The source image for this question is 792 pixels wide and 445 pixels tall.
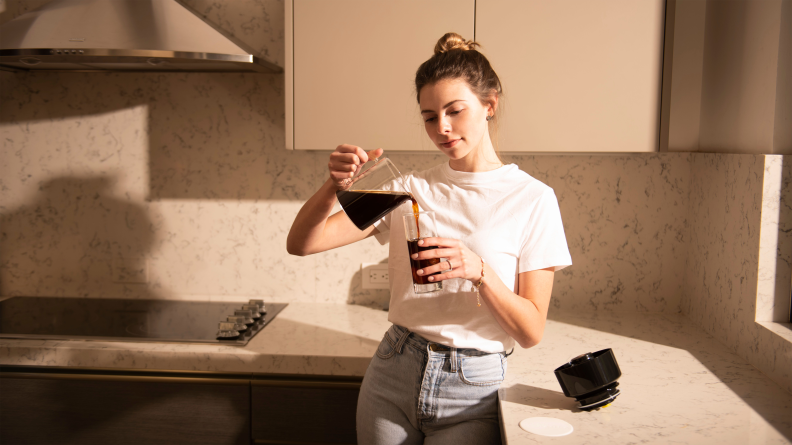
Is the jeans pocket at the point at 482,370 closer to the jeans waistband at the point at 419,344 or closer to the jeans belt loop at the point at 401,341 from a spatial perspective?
the jeans waistband at the point at 419,344

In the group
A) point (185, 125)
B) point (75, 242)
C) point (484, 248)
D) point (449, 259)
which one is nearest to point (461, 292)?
point (484, 248)

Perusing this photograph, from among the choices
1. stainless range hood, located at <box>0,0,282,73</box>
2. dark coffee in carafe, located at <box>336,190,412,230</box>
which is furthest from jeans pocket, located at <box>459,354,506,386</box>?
stainless range hood, located at <box>0,0,282,73</box>

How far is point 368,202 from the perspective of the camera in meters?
1.01

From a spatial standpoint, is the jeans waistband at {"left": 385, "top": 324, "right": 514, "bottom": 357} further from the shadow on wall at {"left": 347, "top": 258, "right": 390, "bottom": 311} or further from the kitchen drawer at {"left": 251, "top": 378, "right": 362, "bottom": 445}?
the shadow on wall at {"left": 347, "top": 258, "right": 390, "bottom": 311}

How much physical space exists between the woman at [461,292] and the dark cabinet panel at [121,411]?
20.6 inches

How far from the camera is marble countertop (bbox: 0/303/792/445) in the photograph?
97 centimetres

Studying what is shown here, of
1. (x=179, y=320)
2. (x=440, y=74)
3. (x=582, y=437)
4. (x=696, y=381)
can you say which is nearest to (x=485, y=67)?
(x=440, y=74)

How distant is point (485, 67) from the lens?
1.15 m

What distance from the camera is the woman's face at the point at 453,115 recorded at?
1095 millimetres

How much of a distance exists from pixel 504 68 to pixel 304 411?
1.09 meters

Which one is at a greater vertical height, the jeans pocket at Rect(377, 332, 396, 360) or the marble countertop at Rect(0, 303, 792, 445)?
the jeans pocket at Rect(377, 332, 396, 360)

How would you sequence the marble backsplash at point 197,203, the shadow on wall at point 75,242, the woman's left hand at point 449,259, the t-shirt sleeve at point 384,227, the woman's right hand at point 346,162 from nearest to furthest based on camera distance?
the woman's left hand at point 449,259 < the woman's right hand at point 346,162 < the t-shirt sleeve at point 384,227 < the marble backsplash at point 197,203 < the shadow on wall at point 75,242

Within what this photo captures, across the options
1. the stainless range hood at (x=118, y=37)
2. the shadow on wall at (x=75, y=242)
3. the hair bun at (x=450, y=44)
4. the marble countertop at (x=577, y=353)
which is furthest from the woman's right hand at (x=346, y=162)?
the shadow on wall at (x=75, y=242)

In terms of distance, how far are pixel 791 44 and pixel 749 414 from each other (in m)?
0.81
